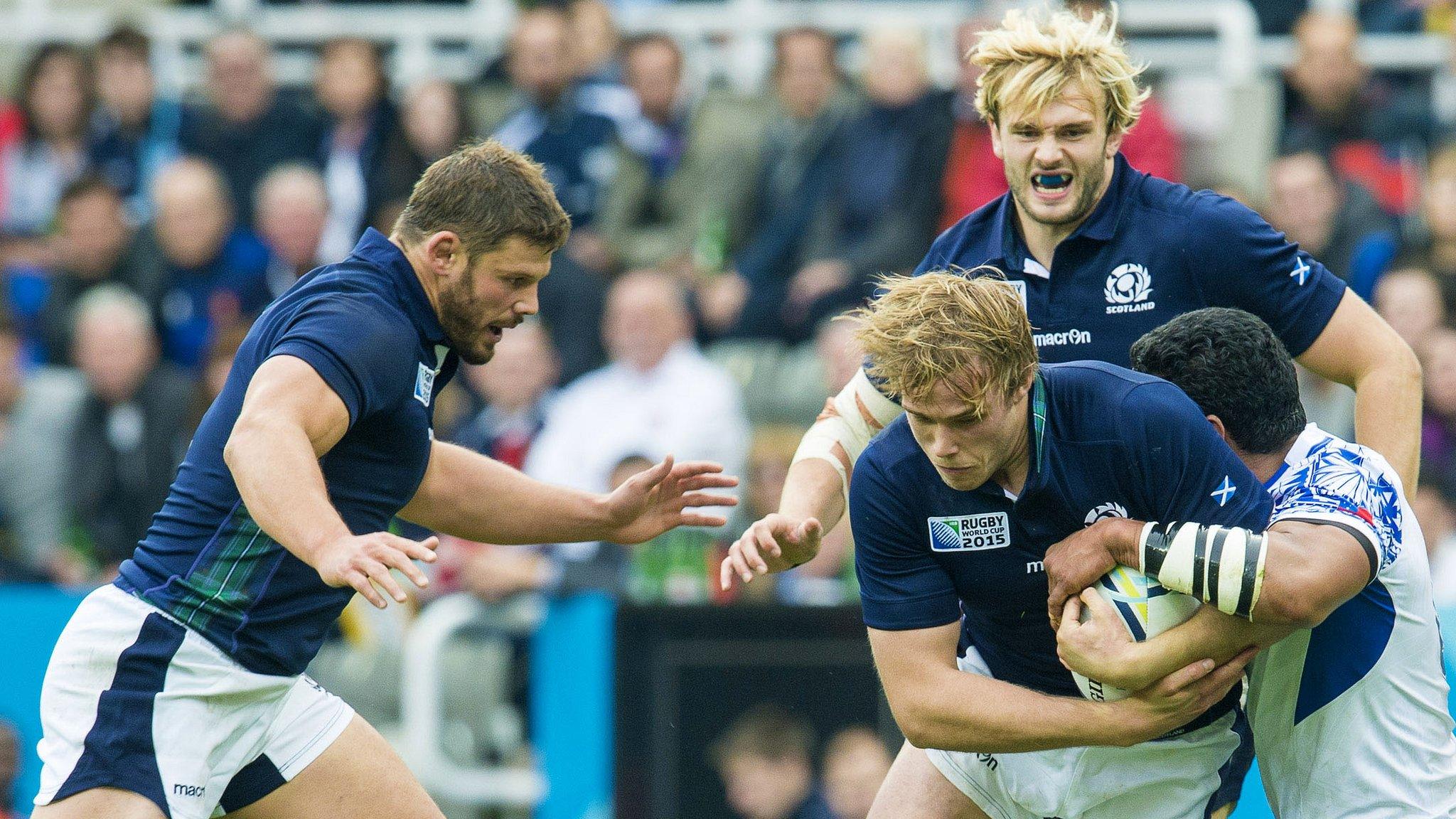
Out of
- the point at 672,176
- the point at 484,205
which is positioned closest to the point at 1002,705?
the point at 484,205

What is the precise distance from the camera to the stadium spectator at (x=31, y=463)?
31.2ft

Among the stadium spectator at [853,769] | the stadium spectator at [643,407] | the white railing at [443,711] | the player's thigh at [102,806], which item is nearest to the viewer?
the player's thigh at [102,806]

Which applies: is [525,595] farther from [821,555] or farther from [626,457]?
[821,555]

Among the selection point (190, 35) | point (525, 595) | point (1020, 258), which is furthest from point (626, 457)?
point (190, 35)

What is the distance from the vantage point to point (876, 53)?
9570mm

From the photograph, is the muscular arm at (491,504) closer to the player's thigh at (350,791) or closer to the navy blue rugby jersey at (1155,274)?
the player's thigh at (350,791)

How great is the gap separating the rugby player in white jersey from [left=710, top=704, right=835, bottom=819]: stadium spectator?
353cm

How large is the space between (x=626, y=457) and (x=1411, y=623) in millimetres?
4590

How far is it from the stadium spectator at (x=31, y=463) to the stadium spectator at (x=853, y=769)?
13.9 ft

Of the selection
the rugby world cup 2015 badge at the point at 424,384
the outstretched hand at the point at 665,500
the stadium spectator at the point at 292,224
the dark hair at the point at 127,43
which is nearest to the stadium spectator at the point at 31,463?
the stadium spectator at the point at 292,224

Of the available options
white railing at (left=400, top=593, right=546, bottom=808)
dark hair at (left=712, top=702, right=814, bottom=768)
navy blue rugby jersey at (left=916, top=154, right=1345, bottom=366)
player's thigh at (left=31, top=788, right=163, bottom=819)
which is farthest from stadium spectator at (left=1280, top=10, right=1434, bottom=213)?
player's thigh at (left=31, top=788, right=163, bottom=819)

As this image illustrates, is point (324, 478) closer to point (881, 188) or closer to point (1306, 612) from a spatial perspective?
point (1306, 612)

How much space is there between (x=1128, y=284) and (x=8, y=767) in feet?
18.5

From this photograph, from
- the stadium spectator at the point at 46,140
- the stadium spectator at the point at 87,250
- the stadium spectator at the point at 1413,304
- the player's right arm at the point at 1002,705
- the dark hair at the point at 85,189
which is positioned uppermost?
the stadium spectator at the point at 46,140
